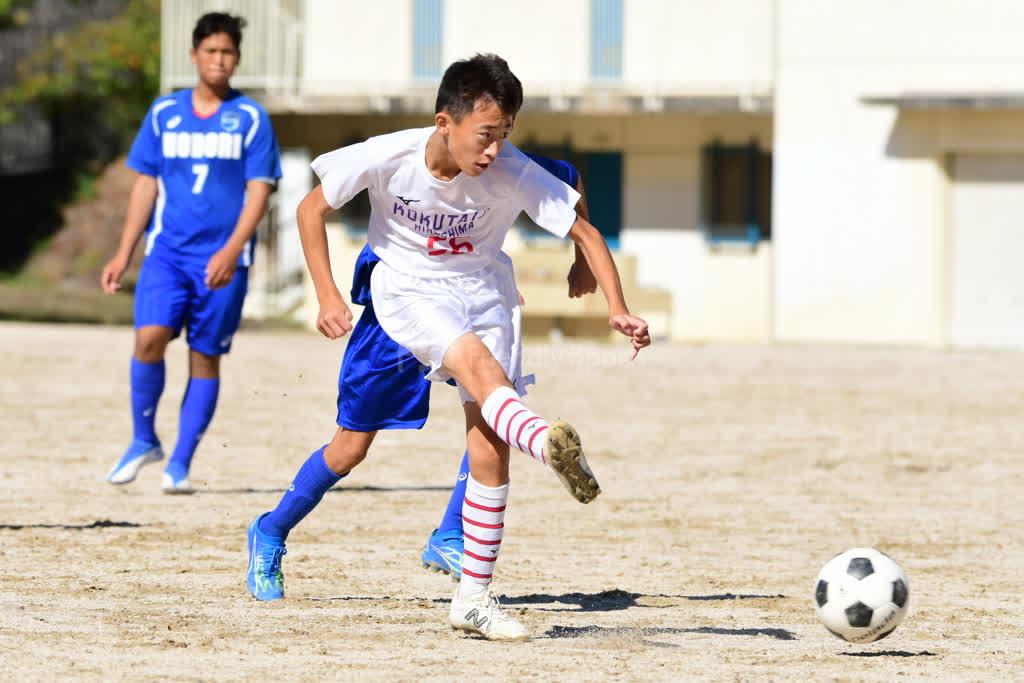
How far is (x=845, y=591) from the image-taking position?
5496 mm

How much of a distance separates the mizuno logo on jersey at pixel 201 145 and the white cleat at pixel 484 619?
12.3 feet

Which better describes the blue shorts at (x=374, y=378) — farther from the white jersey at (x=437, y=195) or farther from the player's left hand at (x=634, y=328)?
the player's left hand at (x=634, y=328)

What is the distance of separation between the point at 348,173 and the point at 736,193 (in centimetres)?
2138

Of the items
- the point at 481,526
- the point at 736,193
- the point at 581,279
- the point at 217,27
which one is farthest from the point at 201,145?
the point at 736,193

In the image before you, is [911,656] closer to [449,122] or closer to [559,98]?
[449,122]

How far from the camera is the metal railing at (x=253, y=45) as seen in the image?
86.5 feet

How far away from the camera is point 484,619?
566 centimetres

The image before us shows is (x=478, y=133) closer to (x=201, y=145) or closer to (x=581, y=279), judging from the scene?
(x=581, y=279)

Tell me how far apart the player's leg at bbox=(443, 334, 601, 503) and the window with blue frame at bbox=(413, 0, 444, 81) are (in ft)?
69.5

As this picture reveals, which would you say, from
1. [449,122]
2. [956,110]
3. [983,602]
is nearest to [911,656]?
[983,602]

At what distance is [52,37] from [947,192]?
18.8 m

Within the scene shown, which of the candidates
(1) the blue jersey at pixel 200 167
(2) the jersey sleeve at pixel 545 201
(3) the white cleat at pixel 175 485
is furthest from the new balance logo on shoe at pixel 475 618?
(3) the white cleat at pixel 175 485

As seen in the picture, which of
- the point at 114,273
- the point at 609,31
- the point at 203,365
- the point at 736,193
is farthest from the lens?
the point at 736,193

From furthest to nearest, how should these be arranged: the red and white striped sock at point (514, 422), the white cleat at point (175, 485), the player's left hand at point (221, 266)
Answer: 1. the white cleat at point (175, 485)
2. the player's left hand at point (221, 266)
3. the red and white striped sock at point (514, 422)
